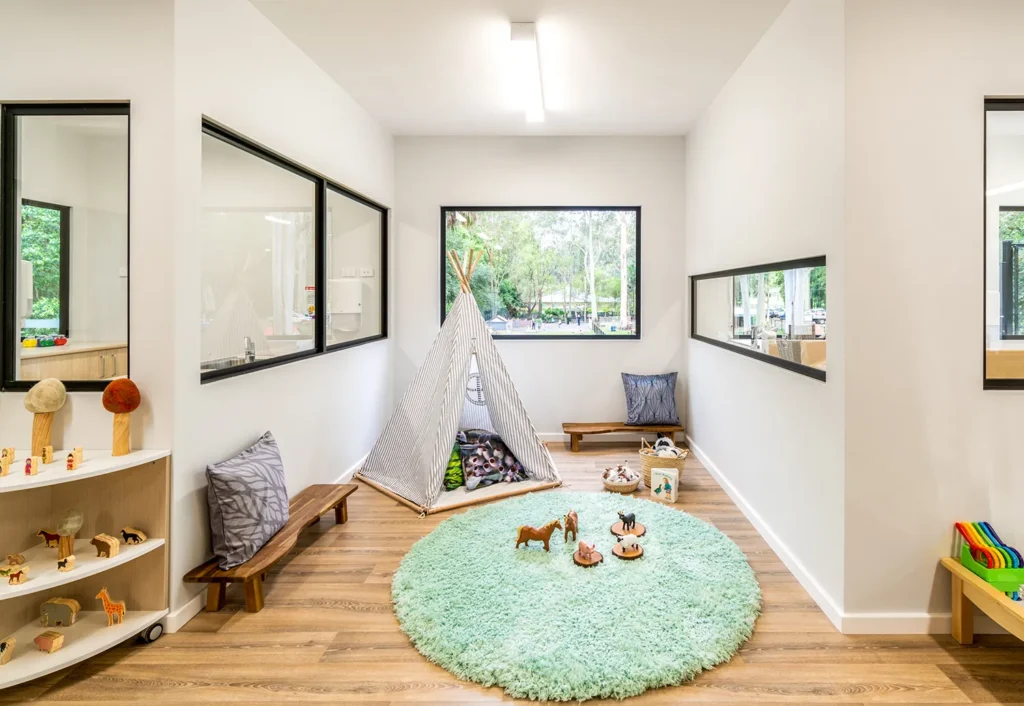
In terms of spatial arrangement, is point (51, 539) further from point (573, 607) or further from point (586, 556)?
point (586, 556)

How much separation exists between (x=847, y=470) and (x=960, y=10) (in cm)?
172

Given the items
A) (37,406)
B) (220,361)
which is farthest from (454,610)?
(37,406)

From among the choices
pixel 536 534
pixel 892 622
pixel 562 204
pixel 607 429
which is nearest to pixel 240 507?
pixel 536 534

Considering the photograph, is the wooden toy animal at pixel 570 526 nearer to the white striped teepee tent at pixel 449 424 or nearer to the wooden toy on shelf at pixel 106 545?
the white striped teepee tent at pixel 449 424

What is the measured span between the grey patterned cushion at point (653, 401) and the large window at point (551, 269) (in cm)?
46

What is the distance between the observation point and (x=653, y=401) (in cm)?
485

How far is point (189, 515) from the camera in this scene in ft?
7.39

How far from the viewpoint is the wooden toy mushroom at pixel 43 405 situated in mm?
2006

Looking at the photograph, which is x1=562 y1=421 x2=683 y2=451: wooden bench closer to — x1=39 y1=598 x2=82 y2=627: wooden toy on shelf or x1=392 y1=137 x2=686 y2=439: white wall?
x1=392 y1=137 x2=686 y2=439: white wall

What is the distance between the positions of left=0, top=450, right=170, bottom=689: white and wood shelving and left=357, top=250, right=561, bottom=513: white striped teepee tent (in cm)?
159

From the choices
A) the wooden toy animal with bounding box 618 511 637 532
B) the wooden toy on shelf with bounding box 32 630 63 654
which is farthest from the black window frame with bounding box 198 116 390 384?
the wooden toy animal with bounding box 618 511 637 532

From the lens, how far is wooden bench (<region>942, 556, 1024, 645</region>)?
1780mm

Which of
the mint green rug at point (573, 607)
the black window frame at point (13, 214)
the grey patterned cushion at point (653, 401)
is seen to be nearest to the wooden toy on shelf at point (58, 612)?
the black window frame at point (13, 214)

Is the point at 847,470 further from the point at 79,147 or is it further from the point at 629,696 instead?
the point at 79,147
